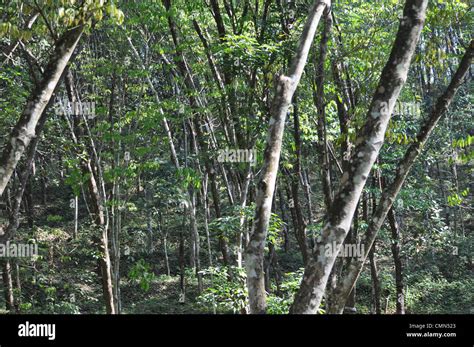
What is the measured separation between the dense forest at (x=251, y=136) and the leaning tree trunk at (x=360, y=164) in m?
0.01

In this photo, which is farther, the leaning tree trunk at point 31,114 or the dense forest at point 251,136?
the dense forest at point 251,136

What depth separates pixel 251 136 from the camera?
9.13 metres

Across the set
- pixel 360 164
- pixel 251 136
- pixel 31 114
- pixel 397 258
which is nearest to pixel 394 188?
pixel 360 164

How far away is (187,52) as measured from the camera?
42.9 feet

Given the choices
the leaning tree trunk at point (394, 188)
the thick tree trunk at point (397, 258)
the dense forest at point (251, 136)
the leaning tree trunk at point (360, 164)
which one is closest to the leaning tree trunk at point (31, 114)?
the dense forest at point (251, 136)

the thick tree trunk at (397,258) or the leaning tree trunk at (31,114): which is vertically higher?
the leaning tree trunk at (31,114)

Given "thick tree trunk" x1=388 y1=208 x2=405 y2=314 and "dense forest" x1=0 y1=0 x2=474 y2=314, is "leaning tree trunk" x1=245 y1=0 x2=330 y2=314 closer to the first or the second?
"dense forest" x1=0 y1=0 x2=474 y2=314

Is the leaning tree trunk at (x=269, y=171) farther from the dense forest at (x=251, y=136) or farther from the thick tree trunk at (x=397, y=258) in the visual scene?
the thick tree trunk at (x=397, y=258)

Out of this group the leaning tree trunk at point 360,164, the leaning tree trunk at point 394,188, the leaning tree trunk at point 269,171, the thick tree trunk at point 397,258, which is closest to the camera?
the leaning tree trunk at point 360,164

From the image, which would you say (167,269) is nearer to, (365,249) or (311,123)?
(311,123)

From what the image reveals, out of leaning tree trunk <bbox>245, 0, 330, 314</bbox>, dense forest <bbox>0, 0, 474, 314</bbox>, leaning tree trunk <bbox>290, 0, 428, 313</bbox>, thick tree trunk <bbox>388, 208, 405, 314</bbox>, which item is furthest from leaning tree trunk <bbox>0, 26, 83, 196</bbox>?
thick tree trunk <bbox>388, 208, 405, 314</bbox>

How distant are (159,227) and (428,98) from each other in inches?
510

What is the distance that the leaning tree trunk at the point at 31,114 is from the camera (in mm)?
4340
